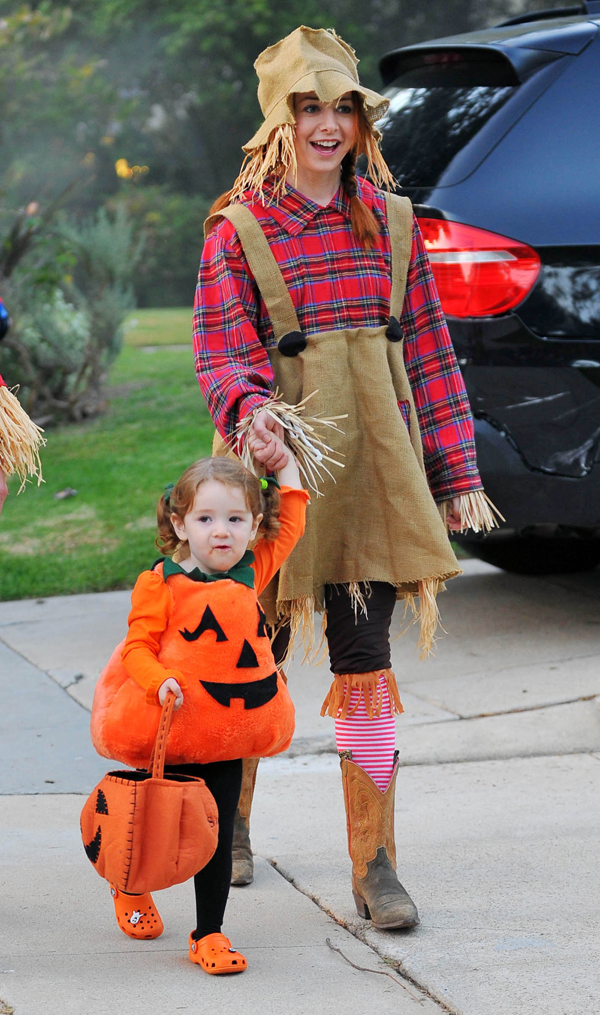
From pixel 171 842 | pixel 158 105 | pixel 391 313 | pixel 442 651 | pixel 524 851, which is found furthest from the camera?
pixel 158 105

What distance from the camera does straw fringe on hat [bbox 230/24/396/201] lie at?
2.77m

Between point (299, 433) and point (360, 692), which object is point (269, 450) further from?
point (360, 692)

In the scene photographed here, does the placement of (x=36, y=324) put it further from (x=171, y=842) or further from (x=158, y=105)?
(x=158, y=105)

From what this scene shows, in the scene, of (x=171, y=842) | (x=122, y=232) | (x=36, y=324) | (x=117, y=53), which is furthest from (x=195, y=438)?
(x=117, y=53)

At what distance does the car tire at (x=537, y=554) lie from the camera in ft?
17.8

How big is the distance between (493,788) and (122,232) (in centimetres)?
660

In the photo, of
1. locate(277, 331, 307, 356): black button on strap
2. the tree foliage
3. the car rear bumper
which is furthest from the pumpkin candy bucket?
the tree foliage

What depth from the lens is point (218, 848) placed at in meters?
2.51

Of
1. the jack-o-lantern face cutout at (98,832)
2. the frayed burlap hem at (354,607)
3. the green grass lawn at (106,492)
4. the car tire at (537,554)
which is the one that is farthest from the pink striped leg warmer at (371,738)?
the green grass lawn at (106,492)

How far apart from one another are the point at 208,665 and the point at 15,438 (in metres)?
0.69

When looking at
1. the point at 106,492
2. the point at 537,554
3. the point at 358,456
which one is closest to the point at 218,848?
the point at 358,456

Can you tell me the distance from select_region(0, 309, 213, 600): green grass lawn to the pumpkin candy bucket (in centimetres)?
335

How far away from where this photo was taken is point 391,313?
2.89 m

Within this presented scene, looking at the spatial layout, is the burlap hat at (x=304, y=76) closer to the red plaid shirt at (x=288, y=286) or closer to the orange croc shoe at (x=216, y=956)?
the red plaid shirt at (x=288, y=286)
